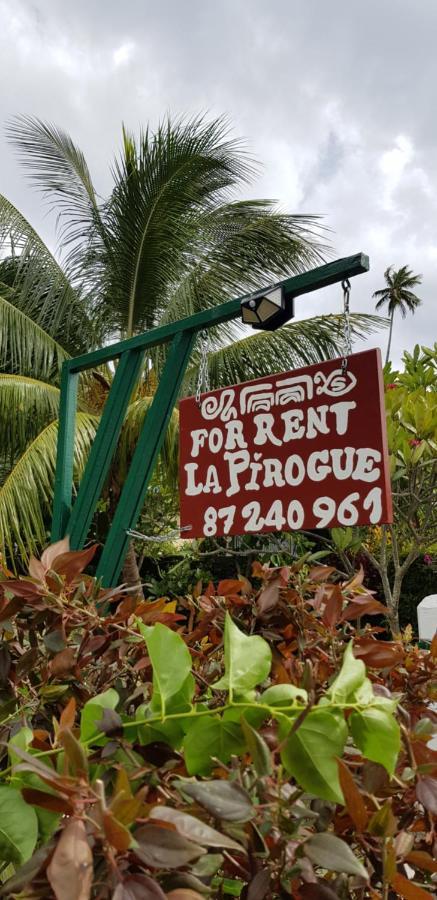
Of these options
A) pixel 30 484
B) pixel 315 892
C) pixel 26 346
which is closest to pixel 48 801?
pixel 315 892

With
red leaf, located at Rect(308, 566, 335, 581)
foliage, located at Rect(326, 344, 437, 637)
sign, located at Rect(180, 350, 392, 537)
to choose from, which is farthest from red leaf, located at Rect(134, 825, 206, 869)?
foliage, located at Rect(326, 344, 437, 637)

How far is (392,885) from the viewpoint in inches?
14.7

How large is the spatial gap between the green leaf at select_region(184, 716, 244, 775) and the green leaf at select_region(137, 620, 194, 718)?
22 millimetres

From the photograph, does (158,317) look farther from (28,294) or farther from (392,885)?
(392,885)

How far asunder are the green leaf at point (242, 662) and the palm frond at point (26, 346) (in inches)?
208

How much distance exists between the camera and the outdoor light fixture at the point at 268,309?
208cm

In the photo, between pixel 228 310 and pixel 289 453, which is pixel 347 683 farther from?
pixel 228 310

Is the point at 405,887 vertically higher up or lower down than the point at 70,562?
lower down

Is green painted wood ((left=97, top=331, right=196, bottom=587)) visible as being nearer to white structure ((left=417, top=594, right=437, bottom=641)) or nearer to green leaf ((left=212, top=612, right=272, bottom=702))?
white structure ((left=417, top=594, right=437, bottom=641))

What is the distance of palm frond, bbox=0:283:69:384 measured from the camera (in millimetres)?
5402

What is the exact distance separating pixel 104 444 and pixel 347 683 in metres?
2.44

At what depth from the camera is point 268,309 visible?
2.11 metres

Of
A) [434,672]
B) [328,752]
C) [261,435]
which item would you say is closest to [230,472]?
[261,435]

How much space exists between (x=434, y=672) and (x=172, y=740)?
43 centimetres
